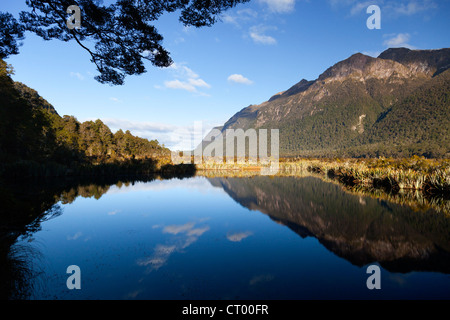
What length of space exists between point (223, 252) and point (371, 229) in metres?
5.88

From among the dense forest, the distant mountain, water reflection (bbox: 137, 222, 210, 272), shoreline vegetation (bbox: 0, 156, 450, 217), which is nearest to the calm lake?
water reflection (bbox: 137, 222, 210, 272)

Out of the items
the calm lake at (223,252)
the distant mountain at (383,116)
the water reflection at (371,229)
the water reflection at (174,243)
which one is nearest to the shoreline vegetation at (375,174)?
the water reflection at (371,229)

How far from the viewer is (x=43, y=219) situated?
9594 mm

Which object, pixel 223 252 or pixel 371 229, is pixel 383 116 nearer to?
pixel 371 229

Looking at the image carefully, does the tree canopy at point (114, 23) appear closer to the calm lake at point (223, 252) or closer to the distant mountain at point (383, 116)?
the calm lake at point (223, 252)

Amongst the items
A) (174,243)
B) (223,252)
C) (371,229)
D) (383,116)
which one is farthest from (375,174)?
(383,116)

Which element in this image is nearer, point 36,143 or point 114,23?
point 114,23

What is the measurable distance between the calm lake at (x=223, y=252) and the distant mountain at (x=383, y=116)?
270ft

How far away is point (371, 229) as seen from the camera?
848 cm

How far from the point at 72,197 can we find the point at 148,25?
480 inches

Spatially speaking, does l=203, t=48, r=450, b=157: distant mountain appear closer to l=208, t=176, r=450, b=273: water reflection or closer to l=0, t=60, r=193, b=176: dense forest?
l=208, t=176, r=450, b=273: water reflection

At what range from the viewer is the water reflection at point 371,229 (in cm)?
608

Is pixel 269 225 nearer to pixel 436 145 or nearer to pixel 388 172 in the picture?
pixel 388 172

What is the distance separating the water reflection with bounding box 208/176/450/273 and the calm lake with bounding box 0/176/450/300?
1.7 inches
